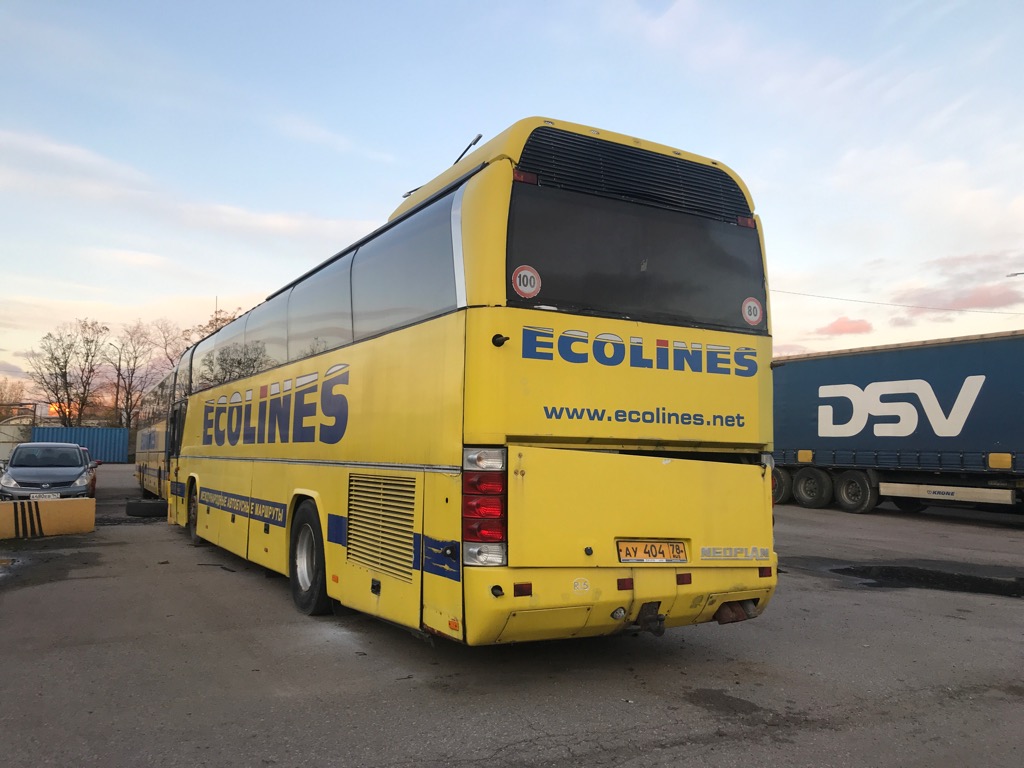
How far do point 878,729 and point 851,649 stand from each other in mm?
2029

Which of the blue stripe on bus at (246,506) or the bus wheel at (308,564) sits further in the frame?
the blue stripe on bus at (246,506)

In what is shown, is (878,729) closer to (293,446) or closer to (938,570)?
(293,446)

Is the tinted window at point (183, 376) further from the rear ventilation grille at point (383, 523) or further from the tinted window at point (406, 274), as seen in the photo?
the rear ventilation grille at point (383, 523)

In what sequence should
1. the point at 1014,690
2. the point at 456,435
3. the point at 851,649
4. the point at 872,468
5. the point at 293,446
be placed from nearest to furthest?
the point at 456,435, the point at 1014,690, the point at 851,649, the point at 293,446, the point at 872,468

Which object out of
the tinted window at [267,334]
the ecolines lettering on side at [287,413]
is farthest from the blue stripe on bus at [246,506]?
the tinted window at [267,334]

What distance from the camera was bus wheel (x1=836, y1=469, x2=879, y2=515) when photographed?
1900 cm

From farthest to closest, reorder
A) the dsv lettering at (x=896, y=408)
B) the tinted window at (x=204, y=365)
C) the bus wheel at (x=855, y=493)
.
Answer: the bus wheel at (x=855, y=493) < the dsv lettering at (x=896, y=408) < the tinted window at (x=204, y=365)

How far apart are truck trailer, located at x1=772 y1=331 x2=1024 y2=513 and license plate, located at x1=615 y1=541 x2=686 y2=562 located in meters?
11.4

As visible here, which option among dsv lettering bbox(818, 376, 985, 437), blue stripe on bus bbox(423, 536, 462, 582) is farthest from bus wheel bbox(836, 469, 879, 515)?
blue stripe on bus bbox(423, 536, 462, 582)

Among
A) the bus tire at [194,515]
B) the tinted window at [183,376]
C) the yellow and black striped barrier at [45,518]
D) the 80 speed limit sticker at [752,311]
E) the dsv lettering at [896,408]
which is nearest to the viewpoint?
the 80 speed limit sticker at [752,311]

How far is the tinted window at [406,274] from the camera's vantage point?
5492 millimetres

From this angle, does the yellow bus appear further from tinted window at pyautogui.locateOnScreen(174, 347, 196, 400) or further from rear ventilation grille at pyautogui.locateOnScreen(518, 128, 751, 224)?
tinted window at pyautogui.locateOnScreen(174, 347, 196, 400)

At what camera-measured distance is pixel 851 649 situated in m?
6.46

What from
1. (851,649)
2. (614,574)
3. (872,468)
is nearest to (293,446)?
(614,574)
